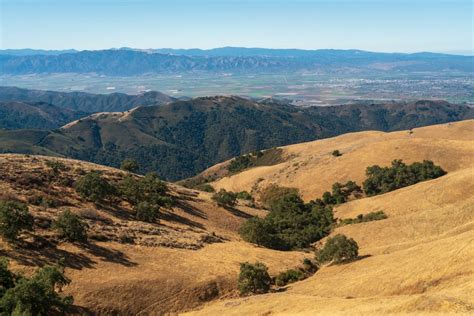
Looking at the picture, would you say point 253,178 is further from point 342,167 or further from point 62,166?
point 62,166

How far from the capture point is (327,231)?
252ft

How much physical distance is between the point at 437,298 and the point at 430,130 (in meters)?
173

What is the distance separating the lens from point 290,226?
81812 mm

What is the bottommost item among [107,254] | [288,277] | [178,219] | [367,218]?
[367,218]

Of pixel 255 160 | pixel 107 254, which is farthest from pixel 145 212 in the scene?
pixel 255 160

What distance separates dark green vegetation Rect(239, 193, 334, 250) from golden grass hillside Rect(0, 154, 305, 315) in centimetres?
333

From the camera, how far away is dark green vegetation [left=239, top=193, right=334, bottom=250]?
64.1 metres

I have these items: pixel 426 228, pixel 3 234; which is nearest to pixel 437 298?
pixel 426 228

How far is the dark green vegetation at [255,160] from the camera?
180 metres

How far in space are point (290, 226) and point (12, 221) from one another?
52571mm

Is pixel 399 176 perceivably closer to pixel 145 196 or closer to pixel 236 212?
pixel 236 212

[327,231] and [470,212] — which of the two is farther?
[327,231]

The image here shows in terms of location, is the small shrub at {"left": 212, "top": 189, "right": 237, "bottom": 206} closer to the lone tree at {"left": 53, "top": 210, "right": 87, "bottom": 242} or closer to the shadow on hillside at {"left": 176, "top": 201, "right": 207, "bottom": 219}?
the shadow on hillside at {"left": 176, "top": 201, "right": 207, "bottom": 219}

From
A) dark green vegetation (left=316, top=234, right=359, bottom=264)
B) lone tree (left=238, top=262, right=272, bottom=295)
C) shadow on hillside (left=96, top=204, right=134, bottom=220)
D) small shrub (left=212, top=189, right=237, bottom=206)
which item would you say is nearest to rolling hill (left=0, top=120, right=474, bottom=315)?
shadow on hillside (left=96, top=204, right=134, bottom=220)
